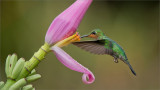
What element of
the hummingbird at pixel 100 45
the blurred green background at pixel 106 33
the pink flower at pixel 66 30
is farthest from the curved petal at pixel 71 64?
the blurred green background at pixel 106 33

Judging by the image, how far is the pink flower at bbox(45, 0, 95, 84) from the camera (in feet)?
2.80

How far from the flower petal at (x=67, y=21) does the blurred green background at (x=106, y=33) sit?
2.25 m

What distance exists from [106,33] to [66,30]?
2.91 metres

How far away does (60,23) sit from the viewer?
867mm

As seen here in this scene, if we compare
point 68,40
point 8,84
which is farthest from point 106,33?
point 8,84

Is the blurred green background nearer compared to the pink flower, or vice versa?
the pink flower

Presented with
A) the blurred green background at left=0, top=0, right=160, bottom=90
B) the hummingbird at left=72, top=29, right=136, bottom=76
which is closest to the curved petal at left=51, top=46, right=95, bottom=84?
the hummingbird at left=72, top=29, right=136, bottom=76

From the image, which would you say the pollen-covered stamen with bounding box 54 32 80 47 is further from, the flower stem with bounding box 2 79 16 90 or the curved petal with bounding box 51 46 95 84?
the flower stem with bounding box 2 79 16 90

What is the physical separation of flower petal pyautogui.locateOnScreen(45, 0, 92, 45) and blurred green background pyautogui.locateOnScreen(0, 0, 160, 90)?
2.25m

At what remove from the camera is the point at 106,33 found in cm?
376

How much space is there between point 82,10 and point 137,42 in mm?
3101

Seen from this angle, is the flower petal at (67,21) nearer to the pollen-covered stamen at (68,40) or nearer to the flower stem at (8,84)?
the pollen-covered stamen at (68,40)

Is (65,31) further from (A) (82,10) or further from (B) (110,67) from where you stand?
(B) (110,67)

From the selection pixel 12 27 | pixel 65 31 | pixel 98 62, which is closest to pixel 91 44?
pixel 65 31
